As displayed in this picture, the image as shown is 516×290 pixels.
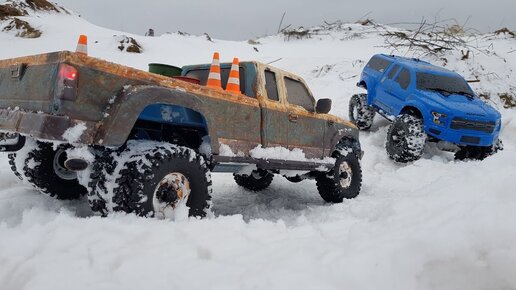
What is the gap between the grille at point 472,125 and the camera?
7812mm

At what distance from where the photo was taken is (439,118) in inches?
310

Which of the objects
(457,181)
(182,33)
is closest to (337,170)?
(457,181)

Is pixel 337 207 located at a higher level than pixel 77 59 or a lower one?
lower

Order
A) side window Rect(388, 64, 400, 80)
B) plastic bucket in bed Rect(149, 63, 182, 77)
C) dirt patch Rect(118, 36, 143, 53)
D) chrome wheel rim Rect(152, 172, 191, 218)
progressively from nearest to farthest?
chrome wheel rim Rect(152, 172, 191, 218) < plastic bucket in bed Rect(149, 63, 182, 77) < side window Rect(388, 64, 400, 80) < dirt patch Rect(118, 36, 143, 53)

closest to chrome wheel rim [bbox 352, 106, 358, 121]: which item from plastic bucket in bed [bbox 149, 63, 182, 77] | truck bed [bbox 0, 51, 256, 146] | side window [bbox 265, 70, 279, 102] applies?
side window [bbox 265, 70, 279, 102]

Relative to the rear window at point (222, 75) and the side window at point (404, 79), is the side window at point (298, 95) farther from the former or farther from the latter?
the side window at point (404, 79)

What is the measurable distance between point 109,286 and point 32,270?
50 cm

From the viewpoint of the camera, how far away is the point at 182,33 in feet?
74.0

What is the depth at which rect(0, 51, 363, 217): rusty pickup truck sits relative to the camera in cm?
288

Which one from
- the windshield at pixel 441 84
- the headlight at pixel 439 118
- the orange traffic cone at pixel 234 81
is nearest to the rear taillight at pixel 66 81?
the orange traffic cone at pixel 234 81

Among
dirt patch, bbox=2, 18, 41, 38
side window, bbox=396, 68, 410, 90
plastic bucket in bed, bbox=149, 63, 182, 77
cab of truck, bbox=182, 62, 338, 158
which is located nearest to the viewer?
cab of truck, bbox=182, 62, 338, 158

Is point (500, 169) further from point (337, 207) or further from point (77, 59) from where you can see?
point (77, 59)

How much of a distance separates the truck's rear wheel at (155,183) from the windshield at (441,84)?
6863 millimetres

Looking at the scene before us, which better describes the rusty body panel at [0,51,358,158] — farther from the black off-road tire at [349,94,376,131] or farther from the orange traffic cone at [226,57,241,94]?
the black off-road tire at [349,94,376,131]
